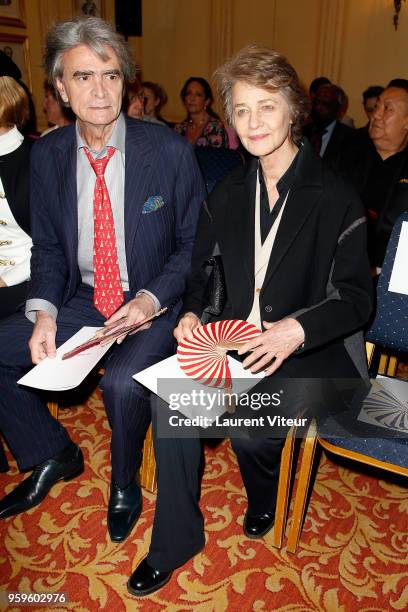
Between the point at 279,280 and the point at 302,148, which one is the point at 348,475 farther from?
the point at 302,148

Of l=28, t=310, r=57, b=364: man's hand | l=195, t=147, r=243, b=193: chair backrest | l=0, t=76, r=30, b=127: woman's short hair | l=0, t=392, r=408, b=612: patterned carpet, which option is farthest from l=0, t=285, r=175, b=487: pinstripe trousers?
Result: l=195, t=147, r=243, b=193: chair backrest

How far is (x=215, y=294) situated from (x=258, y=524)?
0.90 meters

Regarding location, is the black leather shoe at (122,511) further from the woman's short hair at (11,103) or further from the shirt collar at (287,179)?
the woman's short hair at (11,103)

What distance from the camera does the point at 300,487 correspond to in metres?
1.74

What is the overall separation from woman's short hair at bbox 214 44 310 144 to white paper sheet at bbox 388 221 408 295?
1.77ft

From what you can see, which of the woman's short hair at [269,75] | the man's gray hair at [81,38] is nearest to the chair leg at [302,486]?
the woman's short hair at [269,75]

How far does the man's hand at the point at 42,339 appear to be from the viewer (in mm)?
1808

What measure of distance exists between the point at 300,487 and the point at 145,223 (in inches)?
Result: 44.3

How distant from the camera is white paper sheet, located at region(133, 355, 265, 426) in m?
1.54

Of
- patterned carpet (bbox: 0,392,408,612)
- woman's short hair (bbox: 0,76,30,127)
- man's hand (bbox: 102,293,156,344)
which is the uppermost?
woman's short hair (bbox: 0,76,30,127)

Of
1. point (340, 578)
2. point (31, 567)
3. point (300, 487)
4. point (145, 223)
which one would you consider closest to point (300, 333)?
point (300, 487)

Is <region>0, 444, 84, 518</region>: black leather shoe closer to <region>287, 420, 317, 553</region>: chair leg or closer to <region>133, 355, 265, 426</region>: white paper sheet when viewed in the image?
<region>133, 355, 265, 426</region>: white paper sheet

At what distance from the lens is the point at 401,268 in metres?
1.84

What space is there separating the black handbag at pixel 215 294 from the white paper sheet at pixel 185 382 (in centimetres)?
28
